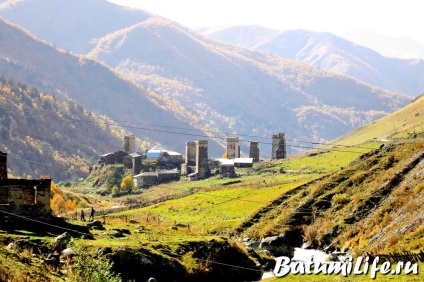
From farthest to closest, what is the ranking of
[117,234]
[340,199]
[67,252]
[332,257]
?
[340,199], [332,257], [117,234], [67,252]

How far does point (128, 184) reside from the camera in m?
Answer: 176

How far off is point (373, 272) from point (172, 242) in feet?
62.4

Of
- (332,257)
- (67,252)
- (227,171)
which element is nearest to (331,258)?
(332,257)

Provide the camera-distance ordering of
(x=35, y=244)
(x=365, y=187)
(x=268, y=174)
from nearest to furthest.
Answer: (x=35, y=244), (x=365, y=187), (x=268, y=174)

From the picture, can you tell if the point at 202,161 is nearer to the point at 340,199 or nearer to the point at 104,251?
the point at 340,199

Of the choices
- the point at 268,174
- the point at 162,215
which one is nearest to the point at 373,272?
the point at 162,215

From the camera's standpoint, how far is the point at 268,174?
162375 millimetres

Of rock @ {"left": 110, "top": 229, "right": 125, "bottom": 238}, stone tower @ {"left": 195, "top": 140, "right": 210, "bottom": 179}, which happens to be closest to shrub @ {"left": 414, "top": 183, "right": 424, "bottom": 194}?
rock @ {"left": 110, "top": 229, "right": 125, "bottom": 238}

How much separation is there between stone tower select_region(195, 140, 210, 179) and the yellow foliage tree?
16.7 metres

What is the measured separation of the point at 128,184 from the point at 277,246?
110 metres

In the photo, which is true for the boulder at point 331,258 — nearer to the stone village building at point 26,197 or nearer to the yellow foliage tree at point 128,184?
the stone village building at point 26,197

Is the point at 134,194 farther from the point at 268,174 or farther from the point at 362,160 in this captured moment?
the point at 362,160

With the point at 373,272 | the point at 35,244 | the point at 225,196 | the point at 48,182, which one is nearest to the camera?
the point at 373,272

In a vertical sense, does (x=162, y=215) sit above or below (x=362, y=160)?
below
